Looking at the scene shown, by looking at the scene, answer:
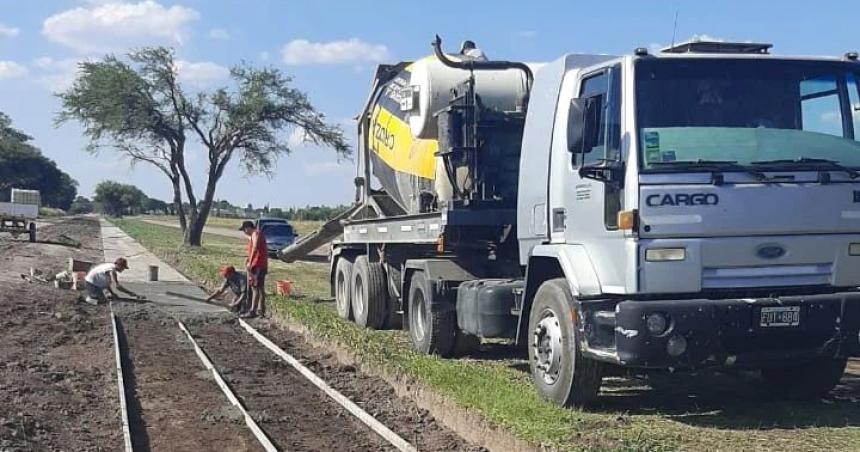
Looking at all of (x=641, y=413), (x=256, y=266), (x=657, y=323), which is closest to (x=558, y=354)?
(x=641, y=413)

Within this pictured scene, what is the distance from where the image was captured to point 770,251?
24.0 ft

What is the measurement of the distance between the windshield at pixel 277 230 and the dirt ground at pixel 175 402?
71.5ft

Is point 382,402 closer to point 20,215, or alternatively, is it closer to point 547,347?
point 547,347

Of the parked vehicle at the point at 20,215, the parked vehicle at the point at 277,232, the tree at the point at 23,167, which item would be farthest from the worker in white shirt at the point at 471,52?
the tree at the point at 23,167

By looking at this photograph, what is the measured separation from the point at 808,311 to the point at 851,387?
270 cm

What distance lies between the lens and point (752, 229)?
7207 millimetres

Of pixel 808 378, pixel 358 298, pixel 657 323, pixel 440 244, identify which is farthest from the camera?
pixel 358 298

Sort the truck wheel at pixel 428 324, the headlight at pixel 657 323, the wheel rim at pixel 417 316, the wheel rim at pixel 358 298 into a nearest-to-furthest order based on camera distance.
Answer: the headlight at pixel 657 323
the truck wheel at pixel 428 324
the wheel rim at pixel 417 316
the wheel rim at pixel 358 298

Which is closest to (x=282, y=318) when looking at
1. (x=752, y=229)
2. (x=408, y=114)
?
(x=408, y=114)

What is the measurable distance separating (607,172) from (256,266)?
10384mm

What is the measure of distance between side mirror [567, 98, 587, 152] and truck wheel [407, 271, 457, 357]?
13.2 feet

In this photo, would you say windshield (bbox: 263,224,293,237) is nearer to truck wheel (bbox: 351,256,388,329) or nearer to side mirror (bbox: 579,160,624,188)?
truck wheel (bbox: 351,256,388,329)

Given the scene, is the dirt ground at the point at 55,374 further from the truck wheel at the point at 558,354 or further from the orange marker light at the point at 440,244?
the orange marker light at the point at 440,244

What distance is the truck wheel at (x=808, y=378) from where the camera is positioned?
28.2ft
